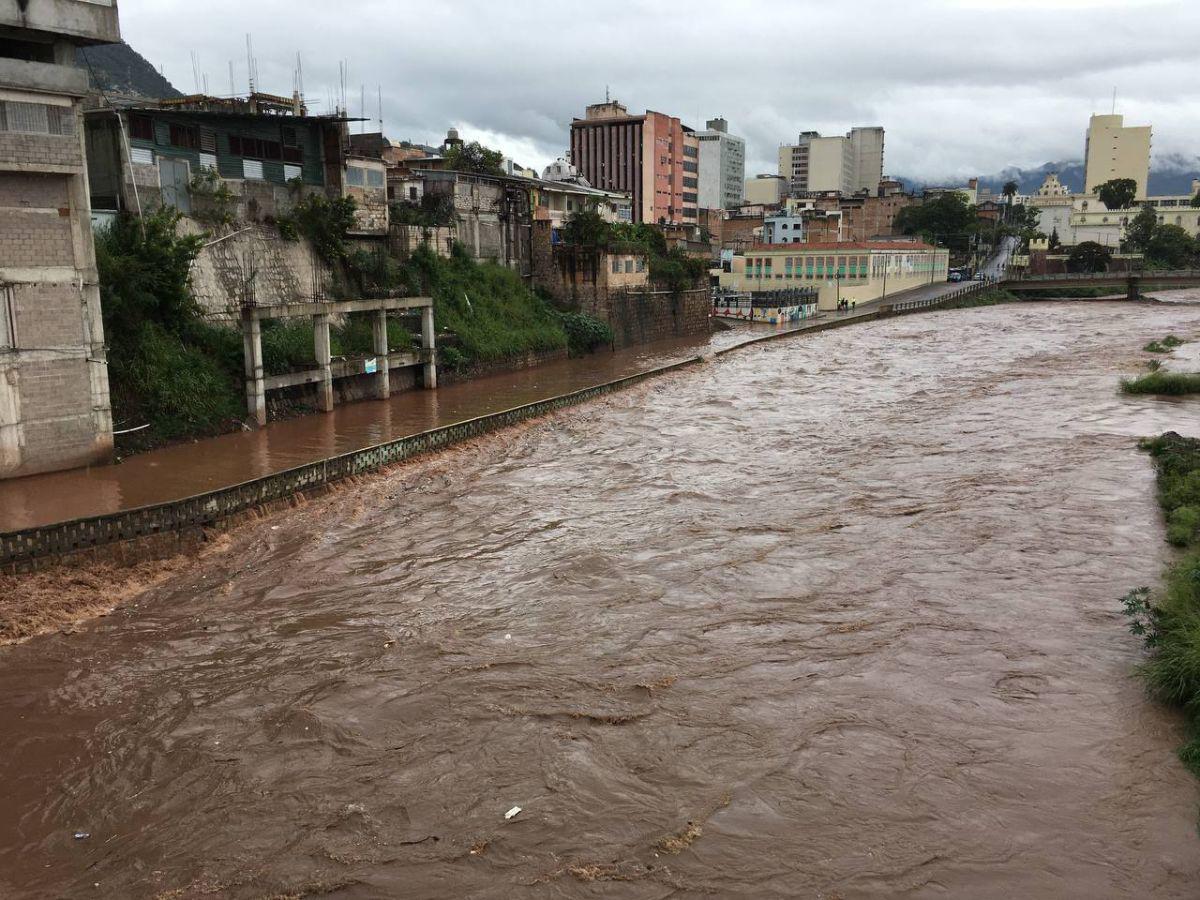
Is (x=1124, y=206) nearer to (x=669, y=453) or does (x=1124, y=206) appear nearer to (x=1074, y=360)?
(x=1074, y=360)

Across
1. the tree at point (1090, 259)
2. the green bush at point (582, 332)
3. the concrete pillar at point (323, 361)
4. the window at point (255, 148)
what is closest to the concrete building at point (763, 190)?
the tree at point (1090, 259)

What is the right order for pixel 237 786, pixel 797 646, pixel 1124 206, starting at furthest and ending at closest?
pixel 1124 206, pixel 797 646, pixel 237 786

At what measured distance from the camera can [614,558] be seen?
46.8ft

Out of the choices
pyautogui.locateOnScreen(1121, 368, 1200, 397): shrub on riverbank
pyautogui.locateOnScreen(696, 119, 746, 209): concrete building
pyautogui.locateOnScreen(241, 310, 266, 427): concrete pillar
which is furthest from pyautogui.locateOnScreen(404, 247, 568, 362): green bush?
pyautogui.locateOnScreen(696, 119, 746, 209): concrete building

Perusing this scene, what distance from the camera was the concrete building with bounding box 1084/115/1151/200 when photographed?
157m

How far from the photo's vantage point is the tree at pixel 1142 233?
3583 inches

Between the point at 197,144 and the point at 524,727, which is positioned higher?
the point at 197,144

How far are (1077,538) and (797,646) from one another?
245 inches

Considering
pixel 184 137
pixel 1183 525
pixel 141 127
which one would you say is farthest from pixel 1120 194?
pixel 141 127

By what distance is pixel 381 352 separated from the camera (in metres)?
26.1

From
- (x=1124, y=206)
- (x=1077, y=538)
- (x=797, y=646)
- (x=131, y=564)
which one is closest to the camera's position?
(x=797, y=646)

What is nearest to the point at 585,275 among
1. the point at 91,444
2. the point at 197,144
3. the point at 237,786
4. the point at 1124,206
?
the point at 197,144

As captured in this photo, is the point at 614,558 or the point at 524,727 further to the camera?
the point at 614,558

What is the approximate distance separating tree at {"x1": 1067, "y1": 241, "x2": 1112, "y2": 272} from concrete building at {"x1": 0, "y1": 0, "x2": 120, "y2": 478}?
87015 millimetres
